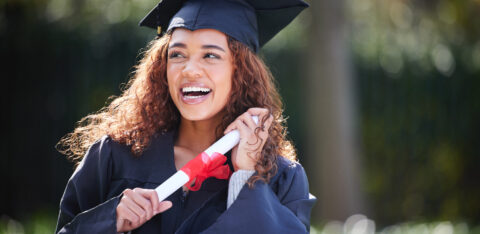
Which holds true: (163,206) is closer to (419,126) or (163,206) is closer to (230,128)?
(230,128)

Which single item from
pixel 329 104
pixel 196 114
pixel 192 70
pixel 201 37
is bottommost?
pixel 329 104

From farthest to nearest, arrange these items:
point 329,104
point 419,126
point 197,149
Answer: point 419,126 → point 329,104 → point 197,149

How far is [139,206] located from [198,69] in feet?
2.00

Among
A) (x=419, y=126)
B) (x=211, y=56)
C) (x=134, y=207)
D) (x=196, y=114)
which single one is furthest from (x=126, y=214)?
(x=419, y=126)

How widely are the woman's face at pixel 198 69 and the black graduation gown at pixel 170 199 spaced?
0.70 ft

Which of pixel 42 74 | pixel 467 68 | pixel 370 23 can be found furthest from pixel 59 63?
pixel 370 23

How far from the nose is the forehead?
0.31 ft

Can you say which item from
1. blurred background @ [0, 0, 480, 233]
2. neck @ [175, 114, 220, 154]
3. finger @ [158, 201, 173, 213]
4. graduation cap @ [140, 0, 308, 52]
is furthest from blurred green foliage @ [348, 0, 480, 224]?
finger @ [158, 201, 173, 213]

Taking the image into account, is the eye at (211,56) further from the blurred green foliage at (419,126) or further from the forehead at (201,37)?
the blurred green foliage at (419,126)

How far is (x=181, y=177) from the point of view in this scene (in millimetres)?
2150

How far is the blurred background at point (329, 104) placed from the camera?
6.24 metres

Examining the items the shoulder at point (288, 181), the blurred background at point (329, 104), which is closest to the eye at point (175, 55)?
the shoulder at point (288, 181)

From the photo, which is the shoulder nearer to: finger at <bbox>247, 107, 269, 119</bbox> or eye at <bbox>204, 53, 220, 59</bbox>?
finger at <bbox>247, 107, 269, 119</bbox>

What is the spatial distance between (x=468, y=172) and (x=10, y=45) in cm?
579
